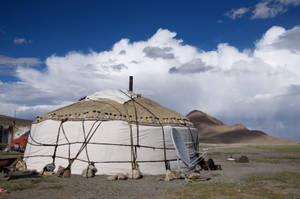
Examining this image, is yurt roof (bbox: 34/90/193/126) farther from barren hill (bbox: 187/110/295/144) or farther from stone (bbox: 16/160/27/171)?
barren hill (bbox: 187/110/295/144)

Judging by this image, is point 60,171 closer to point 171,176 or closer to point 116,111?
point 116,111

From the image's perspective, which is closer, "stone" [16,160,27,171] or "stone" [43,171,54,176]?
"stone" [43,171,54,176]

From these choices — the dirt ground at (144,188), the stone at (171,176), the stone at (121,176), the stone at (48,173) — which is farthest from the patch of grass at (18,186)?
the stone at (171,176)

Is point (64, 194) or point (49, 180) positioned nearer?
point (64, 194)

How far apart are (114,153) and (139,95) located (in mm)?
4338

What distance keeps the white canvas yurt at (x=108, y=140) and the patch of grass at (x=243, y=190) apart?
2215 millimetres

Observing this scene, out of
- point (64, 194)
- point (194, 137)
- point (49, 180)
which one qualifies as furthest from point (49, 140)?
point (194, 137)

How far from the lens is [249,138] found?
247ft

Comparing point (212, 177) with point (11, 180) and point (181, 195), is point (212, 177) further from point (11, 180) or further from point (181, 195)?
point (11, 180)

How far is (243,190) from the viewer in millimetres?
7887

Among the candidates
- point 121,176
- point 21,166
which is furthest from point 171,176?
point 21,166

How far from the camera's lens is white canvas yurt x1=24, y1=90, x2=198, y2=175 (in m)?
10.3

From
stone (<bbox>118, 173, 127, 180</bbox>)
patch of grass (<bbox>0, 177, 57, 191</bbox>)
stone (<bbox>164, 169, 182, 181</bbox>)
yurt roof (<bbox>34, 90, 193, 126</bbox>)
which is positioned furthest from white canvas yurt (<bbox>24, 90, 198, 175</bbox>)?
patch of grass (<bbox>0, 177, 57, 191</bbox>)

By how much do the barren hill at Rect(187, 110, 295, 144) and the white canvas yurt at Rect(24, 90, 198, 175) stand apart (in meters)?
57.4
